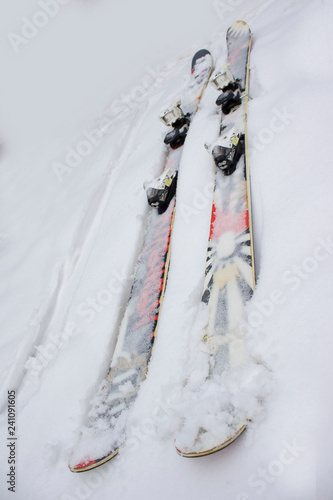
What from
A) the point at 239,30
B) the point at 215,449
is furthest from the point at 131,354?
the point at 239,30

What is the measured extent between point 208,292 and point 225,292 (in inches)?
6.2

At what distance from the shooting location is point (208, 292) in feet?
7.33

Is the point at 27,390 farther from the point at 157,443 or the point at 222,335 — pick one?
the point at 222,335

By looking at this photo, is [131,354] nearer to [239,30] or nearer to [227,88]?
[227,88]

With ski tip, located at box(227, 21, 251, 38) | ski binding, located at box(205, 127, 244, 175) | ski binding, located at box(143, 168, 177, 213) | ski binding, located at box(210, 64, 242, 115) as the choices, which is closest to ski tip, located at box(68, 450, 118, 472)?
ski binding, located at box(143, 168, 177, 213)

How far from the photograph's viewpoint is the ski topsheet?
1.85m

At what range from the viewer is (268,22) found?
5023mm

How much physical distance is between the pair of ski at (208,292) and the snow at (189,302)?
0.09m

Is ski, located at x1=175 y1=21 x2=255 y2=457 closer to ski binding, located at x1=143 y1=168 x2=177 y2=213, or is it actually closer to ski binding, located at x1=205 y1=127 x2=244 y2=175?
ski binding, located at x1=205 y1=127 x2=244 y2=175

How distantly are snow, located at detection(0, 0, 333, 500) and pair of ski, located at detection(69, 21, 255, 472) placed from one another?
0.09 metres

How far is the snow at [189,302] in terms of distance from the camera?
1.46 m

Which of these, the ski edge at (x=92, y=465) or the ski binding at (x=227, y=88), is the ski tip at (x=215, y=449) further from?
the ski binding at (x=227, y=88)

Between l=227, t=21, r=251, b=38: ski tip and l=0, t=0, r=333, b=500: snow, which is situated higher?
l=227, t=21, r=251, b=38: ski tip

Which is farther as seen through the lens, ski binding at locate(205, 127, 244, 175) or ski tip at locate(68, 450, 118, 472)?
ski binding at locate(205, 127, 244, 175)
